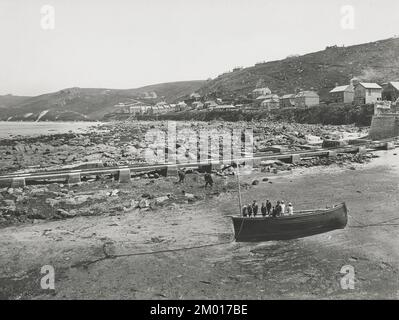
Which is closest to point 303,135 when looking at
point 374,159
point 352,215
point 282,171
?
point 374,159

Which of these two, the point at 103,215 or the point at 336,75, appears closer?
the point at 103,215

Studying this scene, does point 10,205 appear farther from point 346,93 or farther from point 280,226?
point 346,93

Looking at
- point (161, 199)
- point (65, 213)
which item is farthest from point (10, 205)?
point (161, 199)

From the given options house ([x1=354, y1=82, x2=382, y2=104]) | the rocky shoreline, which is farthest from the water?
house ([x1=354, y1=82, x2=382, y2=104])

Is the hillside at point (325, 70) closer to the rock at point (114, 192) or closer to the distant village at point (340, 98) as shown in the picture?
the distant village at point (340, 98)

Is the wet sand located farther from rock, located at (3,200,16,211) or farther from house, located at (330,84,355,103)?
house, located at (330,84,355,103)
